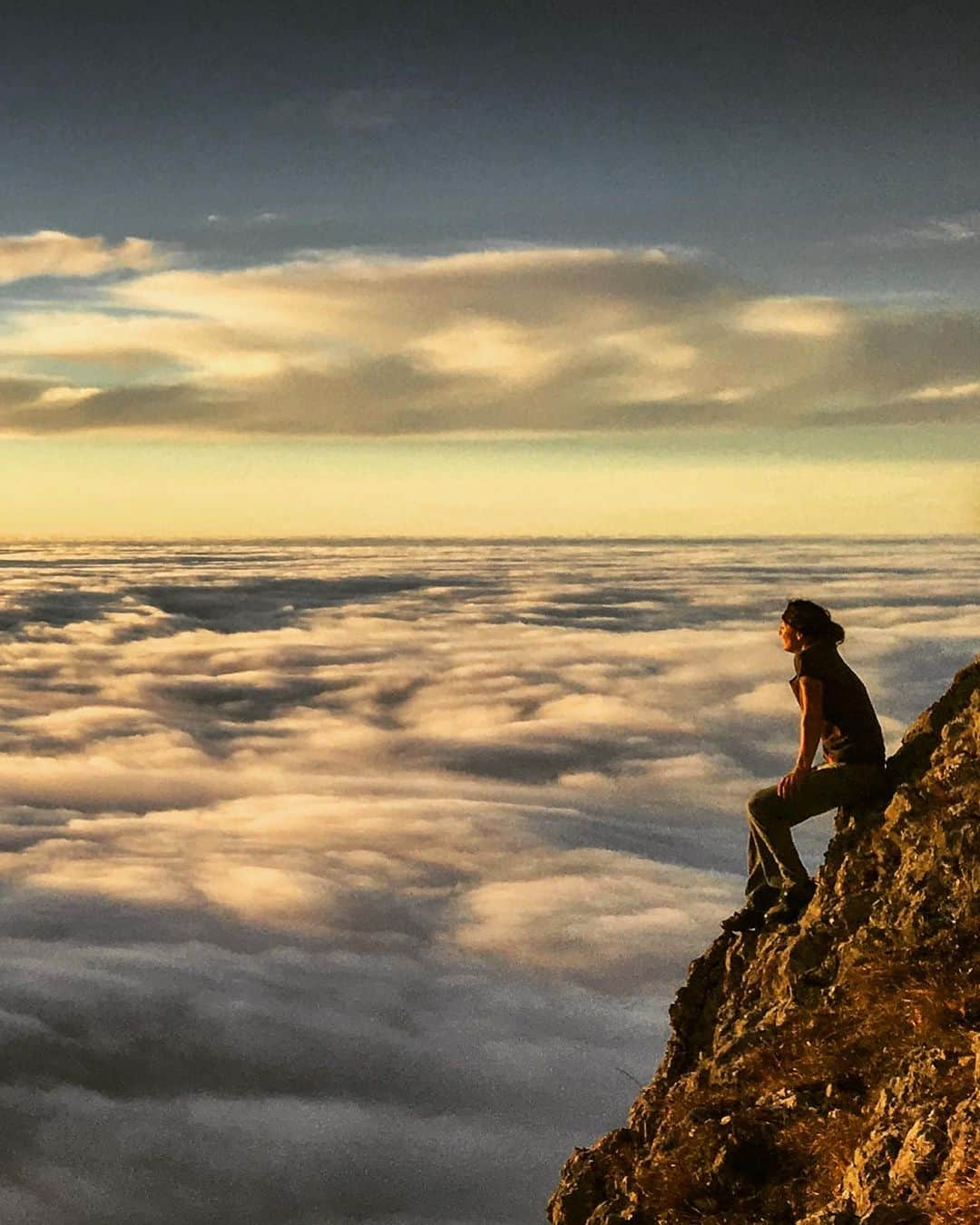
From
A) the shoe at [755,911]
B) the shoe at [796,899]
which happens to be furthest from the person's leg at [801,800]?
the shoe at [755,911]

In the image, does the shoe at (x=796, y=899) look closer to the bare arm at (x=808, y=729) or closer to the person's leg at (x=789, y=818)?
the person's leg at (x=789, y=818)

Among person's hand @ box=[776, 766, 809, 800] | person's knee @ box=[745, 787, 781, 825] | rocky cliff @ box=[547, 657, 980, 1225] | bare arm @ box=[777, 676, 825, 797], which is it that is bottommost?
rocky cliff @ box=[547, 657, 980, 1225]

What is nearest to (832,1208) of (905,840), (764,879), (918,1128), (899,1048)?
(918,1128)

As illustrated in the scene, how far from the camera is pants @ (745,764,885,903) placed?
38.5 ft

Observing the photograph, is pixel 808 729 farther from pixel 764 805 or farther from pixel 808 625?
pixel 808 625

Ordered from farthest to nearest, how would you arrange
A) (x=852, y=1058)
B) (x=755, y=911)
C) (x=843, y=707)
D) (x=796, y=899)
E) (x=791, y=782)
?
(x=755, y=911)
(x=796, y=899)
(x=843, y=707)
(x=791, y=782)
(x=852, y=1058)

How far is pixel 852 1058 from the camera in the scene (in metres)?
10.1

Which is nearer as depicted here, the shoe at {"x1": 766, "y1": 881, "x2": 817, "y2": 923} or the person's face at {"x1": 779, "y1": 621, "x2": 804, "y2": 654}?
the person's face at {"x1": 779, "y1": 621, "x2": 804, "y2": 654}

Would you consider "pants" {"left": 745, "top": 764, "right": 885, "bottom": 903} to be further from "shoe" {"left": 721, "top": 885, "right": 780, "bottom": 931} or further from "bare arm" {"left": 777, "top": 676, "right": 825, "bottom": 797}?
"shoe" {"left": 721, "top": 885, "right": 780, "bottom": 931}

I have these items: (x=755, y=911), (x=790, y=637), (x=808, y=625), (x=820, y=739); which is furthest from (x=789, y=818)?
(x=808, y=625)

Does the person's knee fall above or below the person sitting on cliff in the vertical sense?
below

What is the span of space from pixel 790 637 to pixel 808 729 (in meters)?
0.91

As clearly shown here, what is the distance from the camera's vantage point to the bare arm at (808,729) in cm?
1153

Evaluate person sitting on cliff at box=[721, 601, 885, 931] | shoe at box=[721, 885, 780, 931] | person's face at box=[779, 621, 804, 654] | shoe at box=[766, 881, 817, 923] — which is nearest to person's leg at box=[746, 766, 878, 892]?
person sitting on cliff at box=[721, 601, 885, 931]
